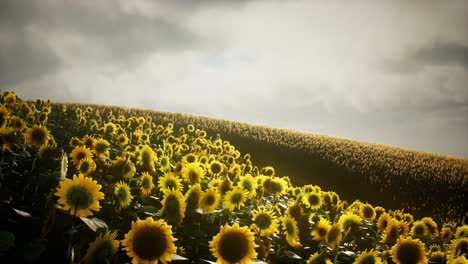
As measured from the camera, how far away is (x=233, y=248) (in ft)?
8.00

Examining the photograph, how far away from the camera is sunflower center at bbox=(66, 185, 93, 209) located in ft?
8.25

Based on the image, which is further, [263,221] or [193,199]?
[193,199]

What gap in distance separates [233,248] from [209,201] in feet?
3.87

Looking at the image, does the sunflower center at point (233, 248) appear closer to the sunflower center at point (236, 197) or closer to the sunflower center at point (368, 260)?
the sunflower center at point (368, 260)

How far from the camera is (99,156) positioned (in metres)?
4.62

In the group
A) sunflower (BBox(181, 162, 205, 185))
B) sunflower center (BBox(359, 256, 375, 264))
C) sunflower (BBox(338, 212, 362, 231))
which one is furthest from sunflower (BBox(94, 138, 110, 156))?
sunflower center (BBox(359, 256, 375, 264))

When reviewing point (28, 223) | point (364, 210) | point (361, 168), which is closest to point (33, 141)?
point (28, 223)

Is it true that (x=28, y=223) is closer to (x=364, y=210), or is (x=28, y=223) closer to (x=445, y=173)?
(x=364, y=210)

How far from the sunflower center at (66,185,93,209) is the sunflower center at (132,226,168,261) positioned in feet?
1.93

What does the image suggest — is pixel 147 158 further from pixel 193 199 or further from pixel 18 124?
pixel 18 124

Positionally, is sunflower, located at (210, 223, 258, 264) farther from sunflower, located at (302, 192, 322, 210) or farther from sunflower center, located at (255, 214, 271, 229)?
sunflower, located at (302, 192, 322, 210)

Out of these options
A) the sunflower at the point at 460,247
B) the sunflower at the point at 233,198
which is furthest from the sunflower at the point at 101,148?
the sunflower at the point at 460,247

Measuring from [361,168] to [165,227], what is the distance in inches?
781

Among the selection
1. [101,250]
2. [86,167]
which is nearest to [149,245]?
[101,250]
